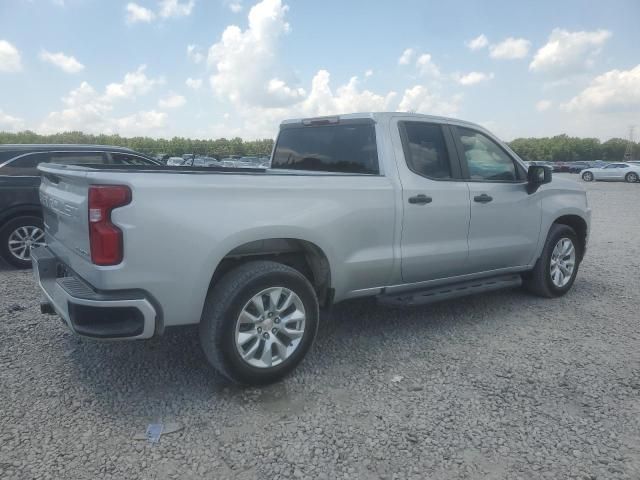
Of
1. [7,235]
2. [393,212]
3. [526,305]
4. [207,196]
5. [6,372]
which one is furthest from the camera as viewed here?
[7,235]

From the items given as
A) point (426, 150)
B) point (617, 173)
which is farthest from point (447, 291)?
point (617, 173)

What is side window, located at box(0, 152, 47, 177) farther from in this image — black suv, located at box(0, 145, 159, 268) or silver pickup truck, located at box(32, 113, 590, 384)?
silver pickup truck, located at box(32, 113, 590, 384)

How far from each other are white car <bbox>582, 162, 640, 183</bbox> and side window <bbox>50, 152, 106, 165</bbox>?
3389cm

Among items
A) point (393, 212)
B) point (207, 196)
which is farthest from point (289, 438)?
point (393, 212)

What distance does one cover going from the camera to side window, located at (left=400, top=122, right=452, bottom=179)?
13.6 ft

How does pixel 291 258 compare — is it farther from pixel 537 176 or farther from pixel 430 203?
pixel 537 176

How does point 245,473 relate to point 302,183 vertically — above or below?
below

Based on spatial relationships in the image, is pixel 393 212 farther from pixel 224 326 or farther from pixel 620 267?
pixel 620 267

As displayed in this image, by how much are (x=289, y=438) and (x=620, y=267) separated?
6.34m

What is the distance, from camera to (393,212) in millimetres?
3855

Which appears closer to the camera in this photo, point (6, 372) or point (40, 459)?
point (40, 459)

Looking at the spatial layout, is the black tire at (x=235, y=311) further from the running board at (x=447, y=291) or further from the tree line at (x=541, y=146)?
the tree line at (x=541, y=146)

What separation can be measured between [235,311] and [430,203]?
1914 millimetres

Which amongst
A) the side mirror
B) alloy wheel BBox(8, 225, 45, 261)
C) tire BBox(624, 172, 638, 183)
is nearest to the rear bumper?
the side mirror
